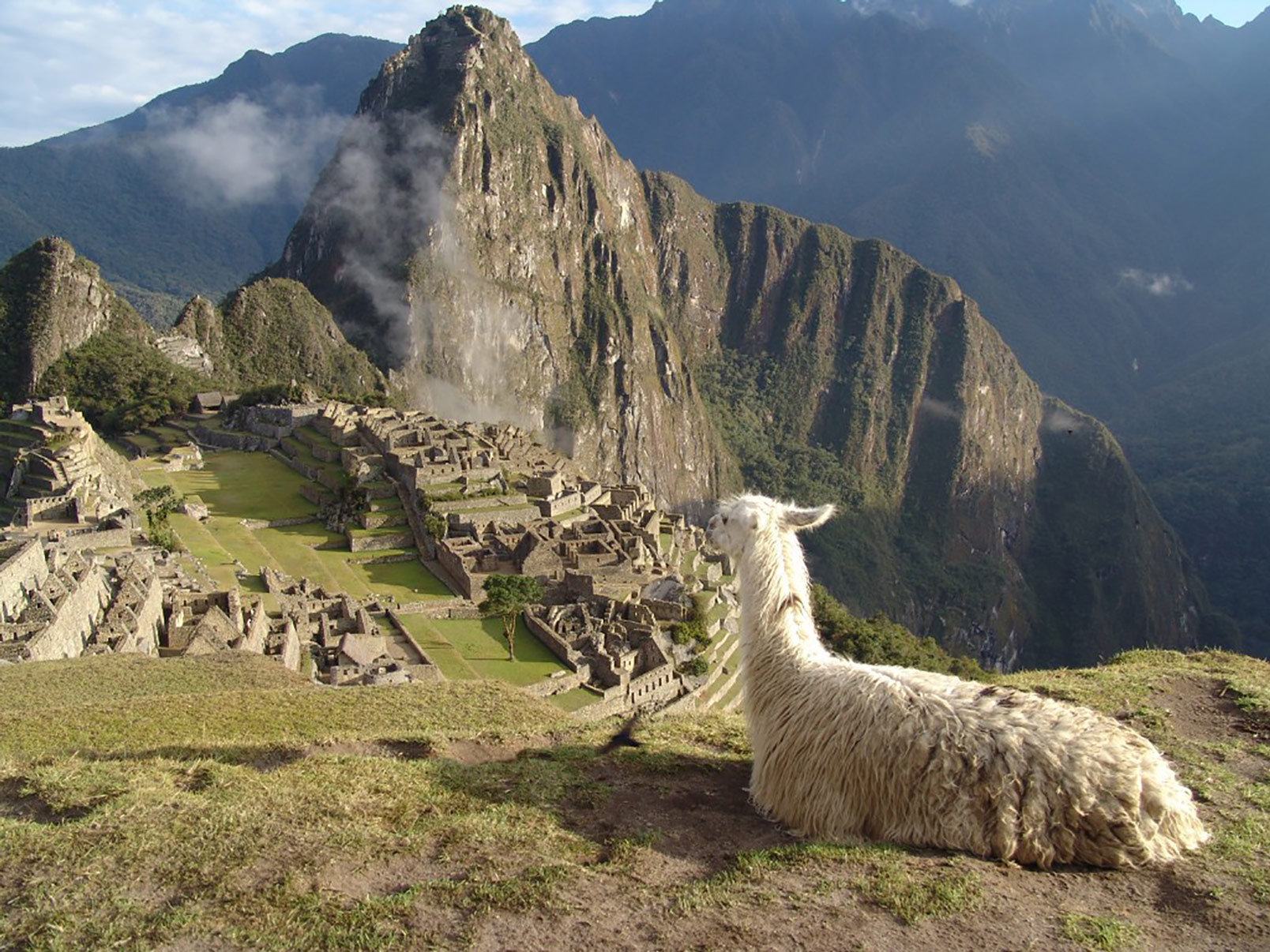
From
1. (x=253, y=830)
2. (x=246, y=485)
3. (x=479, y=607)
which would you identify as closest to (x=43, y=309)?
(x=246, y=485)

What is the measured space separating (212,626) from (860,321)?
140015 mm

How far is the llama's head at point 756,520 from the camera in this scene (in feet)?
23.3

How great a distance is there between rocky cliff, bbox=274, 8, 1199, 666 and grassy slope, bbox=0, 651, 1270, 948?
92355 mm

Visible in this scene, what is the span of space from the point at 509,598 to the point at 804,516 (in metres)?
18.7

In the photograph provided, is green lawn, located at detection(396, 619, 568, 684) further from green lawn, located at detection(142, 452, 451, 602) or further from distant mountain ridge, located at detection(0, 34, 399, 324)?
distant mountain ridge, located at detection(0, 34, 399, 324)

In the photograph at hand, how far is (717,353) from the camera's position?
153 meters

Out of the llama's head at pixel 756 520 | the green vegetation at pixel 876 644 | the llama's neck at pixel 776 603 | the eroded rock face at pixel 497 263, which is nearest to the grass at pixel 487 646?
the green vegetation at pixel 876 644

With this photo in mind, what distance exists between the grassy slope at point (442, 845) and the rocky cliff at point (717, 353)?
303ft

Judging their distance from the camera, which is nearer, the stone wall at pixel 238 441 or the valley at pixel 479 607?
the valley at pixel 479 607

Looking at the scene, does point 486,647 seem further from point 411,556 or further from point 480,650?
point 411,556

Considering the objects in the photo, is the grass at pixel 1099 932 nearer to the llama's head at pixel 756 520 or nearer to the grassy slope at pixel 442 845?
the grassy slope at pixel 442 845

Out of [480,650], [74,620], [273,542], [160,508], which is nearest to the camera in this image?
[74,620]

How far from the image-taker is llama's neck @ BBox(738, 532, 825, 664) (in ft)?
22.6

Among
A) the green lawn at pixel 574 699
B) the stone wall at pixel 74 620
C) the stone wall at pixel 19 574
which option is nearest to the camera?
the stone wall at pixel 74 620
